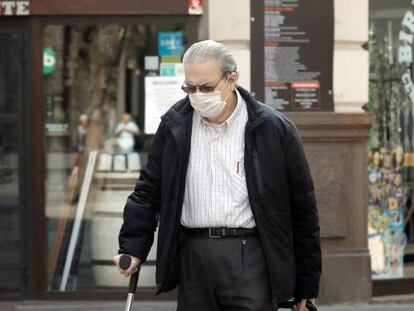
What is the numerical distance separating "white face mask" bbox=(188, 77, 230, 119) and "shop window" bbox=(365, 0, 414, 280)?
4081 millimetres

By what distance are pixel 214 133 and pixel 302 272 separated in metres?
0.71

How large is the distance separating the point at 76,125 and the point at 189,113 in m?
3.61

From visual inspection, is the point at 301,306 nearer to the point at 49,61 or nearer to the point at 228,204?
the point at 228,204

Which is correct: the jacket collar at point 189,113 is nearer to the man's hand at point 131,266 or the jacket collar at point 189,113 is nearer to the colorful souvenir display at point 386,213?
the man's hand at point 131,266

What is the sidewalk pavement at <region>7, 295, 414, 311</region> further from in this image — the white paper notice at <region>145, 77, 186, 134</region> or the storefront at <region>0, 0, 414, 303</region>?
the white paper notice at <region>145, 77, 186, 134</region>

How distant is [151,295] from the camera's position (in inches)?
290

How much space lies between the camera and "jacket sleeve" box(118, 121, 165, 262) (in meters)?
4.03

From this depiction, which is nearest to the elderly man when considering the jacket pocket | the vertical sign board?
the jacket pocket

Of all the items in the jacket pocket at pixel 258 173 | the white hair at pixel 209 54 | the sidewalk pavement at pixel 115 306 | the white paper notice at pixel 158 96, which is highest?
the white hair at pixel 209 54

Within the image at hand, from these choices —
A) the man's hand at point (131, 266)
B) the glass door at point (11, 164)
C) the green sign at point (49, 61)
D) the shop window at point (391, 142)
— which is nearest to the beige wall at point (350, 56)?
the shop window at point (391, 142)

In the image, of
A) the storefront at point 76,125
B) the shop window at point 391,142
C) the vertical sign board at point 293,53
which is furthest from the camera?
the shop window at point 391,142

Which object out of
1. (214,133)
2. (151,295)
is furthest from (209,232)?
(151,295)

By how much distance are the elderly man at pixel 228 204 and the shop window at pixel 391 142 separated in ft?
12.7

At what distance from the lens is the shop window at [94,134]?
7352 mm
